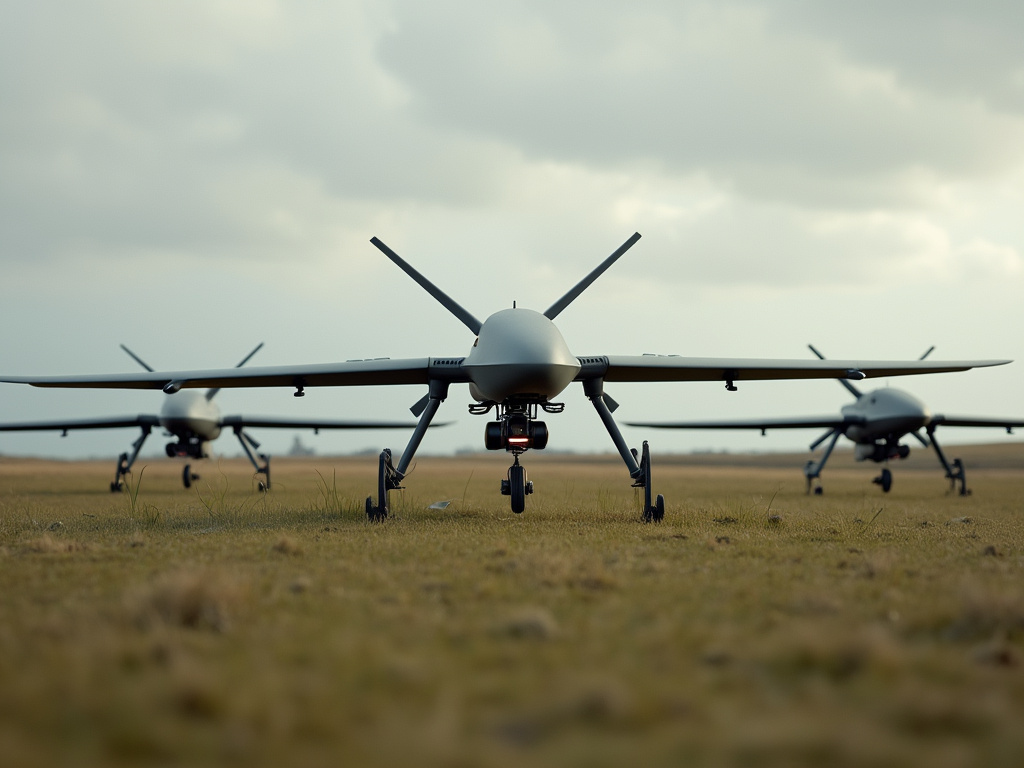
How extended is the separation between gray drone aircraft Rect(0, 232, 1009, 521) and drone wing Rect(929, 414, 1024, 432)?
11.7 metres

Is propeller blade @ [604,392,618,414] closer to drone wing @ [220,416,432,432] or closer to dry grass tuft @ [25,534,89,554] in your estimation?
dry grass tuft @ [25,534,89,554]

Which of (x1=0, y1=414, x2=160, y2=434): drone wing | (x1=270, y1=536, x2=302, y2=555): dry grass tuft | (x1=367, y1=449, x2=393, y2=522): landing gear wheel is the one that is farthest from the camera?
(x1=0, y1=414, x2=160, y2=434): drone wing

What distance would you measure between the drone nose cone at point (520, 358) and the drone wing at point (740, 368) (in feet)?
5.03

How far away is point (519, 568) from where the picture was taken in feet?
18.3

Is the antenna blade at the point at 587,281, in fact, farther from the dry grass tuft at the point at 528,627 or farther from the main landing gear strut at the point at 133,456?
the main landing gear strut at the point at 133,456

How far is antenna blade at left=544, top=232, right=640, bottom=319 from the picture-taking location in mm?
10909

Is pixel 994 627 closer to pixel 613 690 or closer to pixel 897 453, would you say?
pixel 613 690

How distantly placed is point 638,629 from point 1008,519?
433 inches

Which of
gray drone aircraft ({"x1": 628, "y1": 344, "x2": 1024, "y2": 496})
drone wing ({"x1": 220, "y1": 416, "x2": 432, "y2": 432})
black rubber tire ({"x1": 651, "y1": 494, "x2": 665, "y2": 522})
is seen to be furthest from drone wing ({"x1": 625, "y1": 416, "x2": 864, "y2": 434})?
black rubber tire ({"x1": 651, "y1": 494, "x2": 665, "y2": 522})

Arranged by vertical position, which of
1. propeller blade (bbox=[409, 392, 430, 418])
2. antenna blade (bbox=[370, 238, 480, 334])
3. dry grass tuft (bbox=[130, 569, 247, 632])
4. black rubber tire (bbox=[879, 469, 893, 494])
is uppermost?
antenna blade (bbox=[370, 238, 480, 334])

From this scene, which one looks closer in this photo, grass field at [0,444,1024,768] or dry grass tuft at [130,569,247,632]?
grass field at [0,444,1024,768]

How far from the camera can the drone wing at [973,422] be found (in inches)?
885

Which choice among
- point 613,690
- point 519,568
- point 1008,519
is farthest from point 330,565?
point 1008,519

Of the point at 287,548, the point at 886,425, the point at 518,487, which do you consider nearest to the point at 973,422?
the point at 886,425
